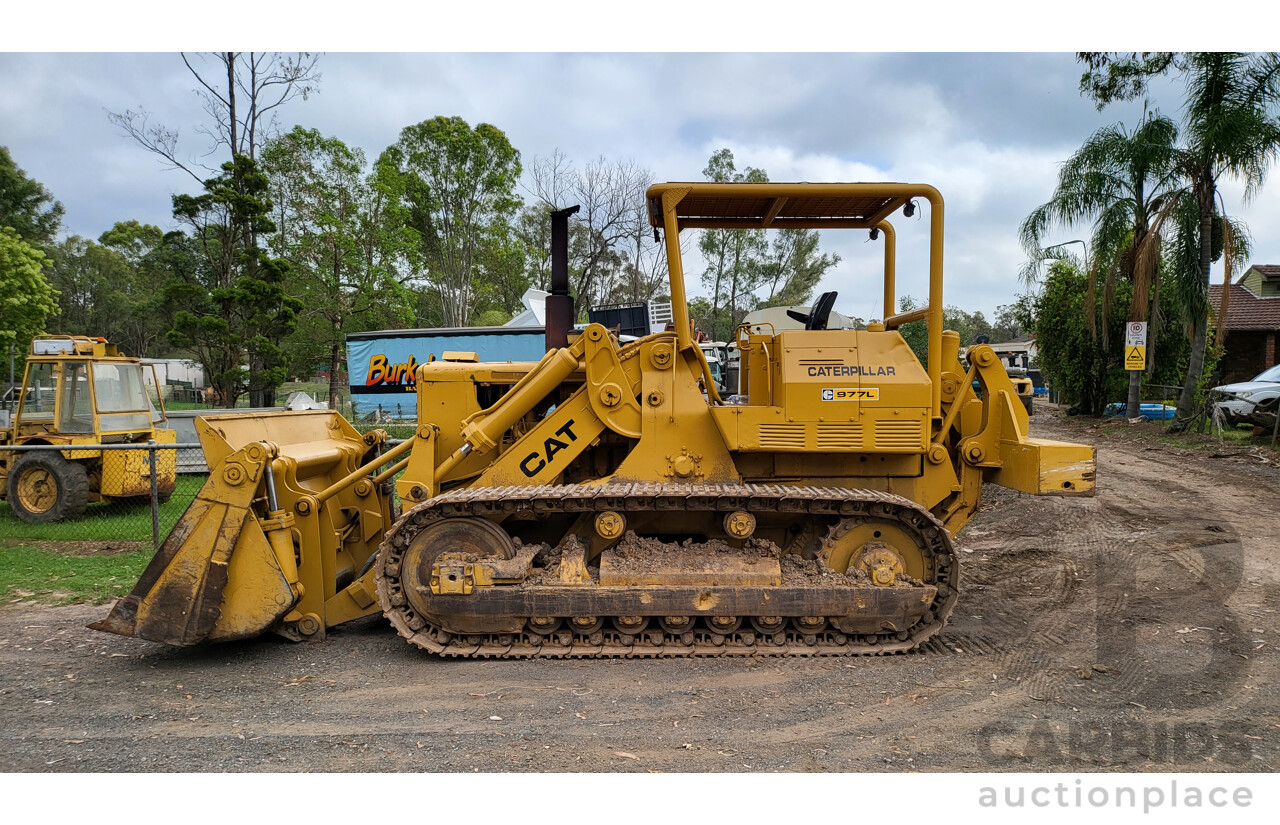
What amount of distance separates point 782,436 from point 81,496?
1039 centimetres

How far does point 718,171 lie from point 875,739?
112ft

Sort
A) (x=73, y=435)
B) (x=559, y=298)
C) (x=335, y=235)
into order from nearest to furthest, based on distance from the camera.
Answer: (x=559, y=298), (x=73, y=435), (x=335, y=235)

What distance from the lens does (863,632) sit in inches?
198

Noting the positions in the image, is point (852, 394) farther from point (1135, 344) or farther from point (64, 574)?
point (1135, 344)

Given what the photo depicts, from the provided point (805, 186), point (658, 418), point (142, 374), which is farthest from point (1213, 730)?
point (142, 374)

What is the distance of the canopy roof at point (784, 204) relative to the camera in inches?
205

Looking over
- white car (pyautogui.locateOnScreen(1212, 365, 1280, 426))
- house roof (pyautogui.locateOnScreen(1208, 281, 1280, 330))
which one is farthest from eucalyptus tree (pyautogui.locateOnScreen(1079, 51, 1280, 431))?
house roof (pyautogui.locateOnScreen(1208, 281, 1280, 330))

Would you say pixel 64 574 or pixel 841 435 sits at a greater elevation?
pixel 841 435

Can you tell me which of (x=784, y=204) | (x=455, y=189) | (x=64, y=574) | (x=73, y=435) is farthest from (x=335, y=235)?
(x=784, y=204)

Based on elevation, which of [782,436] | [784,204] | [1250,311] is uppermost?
[1250,311]

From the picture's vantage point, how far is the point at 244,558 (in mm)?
4914

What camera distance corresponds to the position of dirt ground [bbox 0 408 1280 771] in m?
3.67

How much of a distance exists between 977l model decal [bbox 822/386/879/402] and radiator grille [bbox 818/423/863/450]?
18 centimetres

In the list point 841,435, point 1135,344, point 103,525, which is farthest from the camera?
point 1135,344
